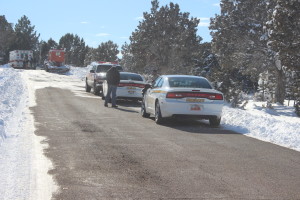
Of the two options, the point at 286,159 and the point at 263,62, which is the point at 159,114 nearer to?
the point at 286,159

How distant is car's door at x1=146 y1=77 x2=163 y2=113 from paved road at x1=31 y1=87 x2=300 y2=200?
1.67 m

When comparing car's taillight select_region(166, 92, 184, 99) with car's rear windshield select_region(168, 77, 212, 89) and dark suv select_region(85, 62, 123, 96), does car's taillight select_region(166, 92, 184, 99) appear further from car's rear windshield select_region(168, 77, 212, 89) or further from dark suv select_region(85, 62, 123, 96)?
dark suv select_region(85, 62, 123, 96)

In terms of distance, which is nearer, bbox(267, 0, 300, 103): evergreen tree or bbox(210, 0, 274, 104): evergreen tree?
bbox(267, 0, 300, 103): evergreen tree

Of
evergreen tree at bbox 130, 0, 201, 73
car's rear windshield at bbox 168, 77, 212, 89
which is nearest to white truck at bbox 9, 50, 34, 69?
evergreen tree at bbox 130, 0, 201, 73

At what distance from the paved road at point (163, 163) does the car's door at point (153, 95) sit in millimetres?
1666

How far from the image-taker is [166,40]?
48.6m

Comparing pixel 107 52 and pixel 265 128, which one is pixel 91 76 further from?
pixel 107 52

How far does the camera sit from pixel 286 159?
7605mm

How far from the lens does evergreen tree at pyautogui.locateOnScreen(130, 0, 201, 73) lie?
46.3 meters

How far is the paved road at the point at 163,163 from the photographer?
17.3ft

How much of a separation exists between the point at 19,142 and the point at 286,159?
4908mm

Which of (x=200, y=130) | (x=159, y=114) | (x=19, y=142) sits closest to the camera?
(x=19, y=142)

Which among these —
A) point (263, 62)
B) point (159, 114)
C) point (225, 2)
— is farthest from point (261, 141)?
point (225, 2)

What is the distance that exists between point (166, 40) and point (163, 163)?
42.5 m
